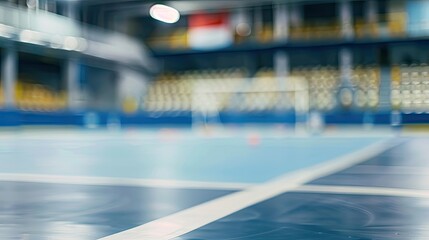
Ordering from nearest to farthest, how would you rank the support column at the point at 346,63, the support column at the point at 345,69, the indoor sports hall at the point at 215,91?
the indoor sports hall at the point at 215,91 → the support column at the point at 345,69 → the support column at the point at 346,63

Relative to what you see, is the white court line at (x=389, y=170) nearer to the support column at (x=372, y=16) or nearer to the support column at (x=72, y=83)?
the support column at (x=372, y=16)

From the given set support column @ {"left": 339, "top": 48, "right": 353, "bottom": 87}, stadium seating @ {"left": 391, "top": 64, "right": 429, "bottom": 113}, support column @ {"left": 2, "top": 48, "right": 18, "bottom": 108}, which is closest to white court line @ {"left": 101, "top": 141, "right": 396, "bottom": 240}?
stadium seating @ {"left": 391, "top": 64, "right": 429, "bottom": 113}

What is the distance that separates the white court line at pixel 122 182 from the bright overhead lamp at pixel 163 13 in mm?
19539

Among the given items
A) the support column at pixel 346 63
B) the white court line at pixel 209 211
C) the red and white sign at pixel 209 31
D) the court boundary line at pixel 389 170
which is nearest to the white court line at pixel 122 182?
the white court line at pixel 209 211

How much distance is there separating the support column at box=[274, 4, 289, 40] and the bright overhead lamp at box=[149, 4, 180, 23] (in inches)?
164

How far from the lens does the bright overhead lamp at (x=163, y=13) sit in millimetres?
22766

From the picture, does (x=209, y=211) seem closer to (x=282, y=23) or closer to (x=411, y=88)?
(x=411, y=88)

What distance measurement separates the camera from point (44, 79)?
2294cm

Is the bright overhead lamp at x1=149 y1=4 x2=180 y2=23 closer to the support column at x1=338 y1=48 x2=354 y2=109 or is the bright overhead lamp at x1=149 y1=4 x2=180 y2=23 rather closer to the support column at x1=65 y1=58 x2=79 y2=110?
the support column at x1=65 y1=58 x2=79 y2=110

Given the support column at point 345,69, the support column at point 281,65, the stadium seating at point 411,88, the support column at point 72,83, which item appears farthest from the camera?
the support column at point 72,83

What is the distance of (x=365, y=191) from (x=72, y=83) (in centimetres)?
1948

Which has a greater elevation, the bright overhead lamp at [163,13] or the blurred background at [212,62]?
the bright overhead lamp at [163,13]

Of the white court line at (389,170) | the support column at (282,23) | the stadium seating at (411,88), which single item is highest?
the support column at (282,23)

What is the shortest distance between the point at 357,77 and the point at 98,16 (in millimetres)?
10869
